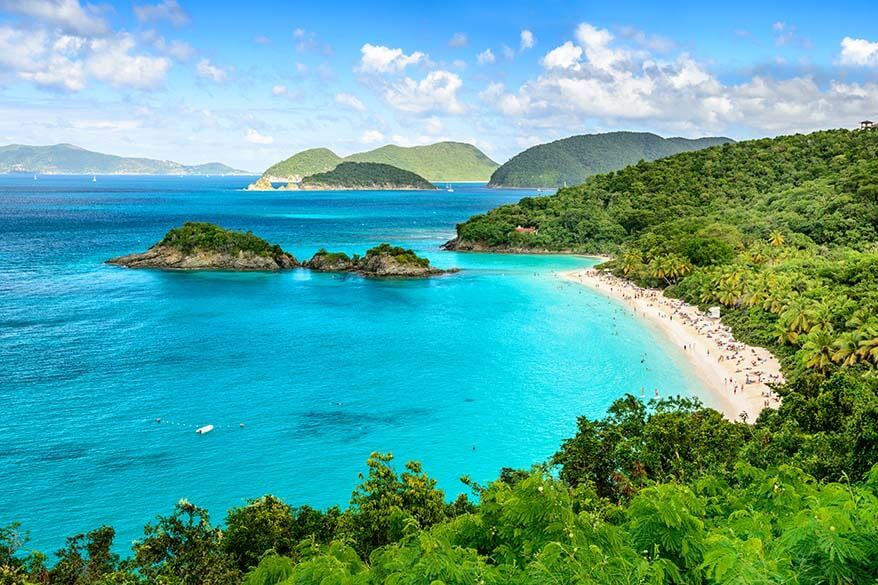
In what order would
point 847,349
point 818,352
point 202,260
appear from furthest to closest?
point 202,260
point 818,352
point 847,349

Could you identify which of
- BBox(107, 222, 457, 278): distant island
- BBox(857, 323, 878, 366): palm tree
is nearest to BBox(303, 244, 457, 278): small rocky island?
BBox(107, 222, 457, 278): distant island

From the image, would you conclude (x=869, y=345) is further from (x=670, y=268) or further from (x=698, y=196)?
(x=698, y=196)

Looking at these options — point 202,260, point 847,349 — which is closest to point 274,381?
point 847,349

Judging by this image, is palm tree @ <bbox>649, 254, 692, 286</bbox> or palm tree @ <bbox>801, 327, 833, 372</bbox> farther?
palm tree @ <bbox>649, 254, 692, 286</bbox>

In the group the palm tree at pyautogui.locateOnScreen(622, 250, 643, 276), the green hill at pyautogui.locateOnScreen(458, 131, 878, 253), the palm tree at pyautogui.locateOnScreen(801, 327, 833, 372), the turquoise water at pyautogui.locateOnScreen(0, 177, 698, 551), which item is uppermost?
the green hill at pyautogui.locateOnScreen(458, 131, 878, 253)

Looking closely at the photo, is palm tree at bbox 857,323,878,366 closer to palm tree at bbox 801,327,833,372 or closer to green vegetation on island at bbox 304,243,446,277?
palm tree at bbox 801,327,833,372

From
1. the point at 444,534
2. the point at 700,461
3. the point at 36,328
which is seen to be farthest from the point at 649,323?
the point at 36,328
